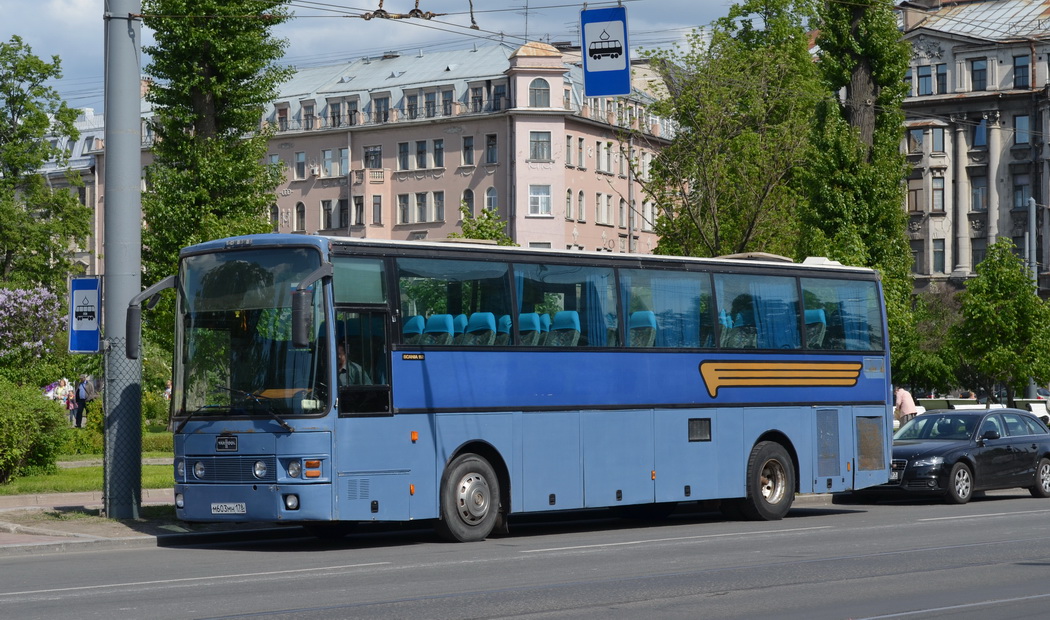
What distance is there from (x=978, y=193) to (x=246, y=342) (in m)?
75.9

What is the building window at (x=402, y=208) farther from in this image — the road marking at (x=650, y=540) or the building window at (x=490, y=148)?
the road marking at (x=650, y=540)

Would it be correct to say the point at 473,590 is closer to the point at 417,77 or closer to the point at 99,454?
the point at 99,454

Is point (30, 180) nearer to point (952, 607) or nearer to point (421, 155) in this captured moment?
point (421, 155)

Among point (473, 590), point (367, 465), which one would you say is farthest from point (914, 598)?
point (367, 465)

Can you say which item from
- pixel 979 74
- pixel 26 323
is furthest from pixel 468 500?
pixel 979 74

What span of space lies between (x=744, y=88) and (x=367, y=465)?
24.0 m

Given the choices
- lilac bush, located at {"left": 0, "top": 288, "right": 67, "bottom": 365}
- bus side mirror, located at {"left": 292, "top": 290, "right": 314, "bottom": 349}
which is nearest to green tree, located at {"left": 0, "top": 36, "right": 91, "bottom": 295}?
lilac bush, located at {"left": 0, "top": 288, "right": 67, "bottom": 365}

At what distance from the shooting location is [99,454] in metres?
33.9

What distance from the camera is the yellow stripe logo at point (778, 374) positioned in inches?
830

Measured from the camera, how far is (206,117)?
41125mm

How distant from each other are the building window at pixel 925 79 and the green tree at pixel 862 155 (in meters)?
53.8

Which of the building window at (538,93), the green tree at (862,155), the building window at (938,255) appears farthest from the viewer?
the building window at (538,93)

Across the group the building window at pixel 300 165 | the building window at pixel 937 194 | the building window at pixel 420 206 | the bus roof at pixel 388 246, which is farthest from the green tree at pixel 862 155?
the building window at pixel 300 165

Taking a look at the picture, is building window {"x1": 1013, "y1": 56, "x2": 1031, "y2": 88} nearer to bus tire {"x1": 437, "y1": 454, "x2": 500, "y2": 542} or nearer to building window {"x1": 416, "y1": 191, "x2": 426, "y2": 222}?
building window {"x1": 416, "y1": 191, "x2": 426, "y2": 222}
